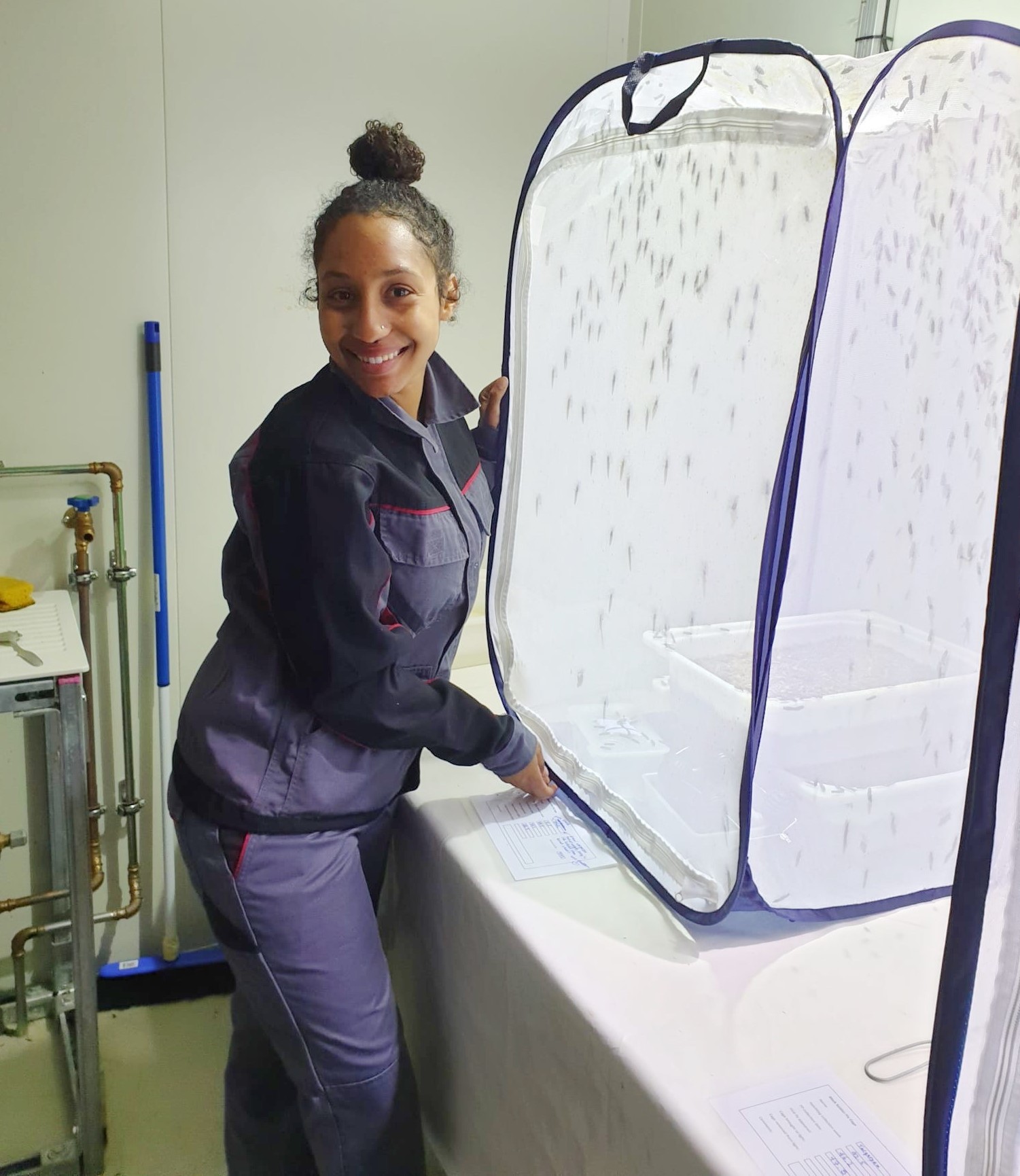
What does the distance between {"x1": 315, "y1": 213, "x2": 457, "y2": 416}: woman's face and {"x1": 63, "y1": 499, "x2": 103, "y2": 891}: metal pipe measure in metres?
0.75

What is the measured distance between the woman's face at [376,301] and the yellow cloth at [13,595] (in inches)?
30.5

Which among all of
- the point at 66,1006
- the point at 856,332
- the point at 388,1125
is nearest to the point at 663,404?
the point at 856,332

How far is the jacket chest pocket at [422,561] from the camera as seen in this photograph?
1.00 m

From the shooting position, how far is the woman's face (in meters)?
0.97

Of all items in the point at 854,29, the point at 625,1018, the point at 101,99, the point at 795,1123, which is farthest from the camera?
the point at 101,99

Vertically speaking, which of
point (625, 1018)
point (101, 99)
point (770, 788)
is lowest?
point (625, 1018)

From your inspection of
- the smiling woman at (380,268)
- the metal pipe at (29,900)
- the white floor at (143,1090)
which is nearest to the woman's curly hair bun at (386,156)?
the smiling woman at (380,268)

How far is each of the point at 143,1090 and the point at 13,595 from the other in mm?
885

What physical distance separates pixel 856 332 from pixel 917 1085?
62 centimetres

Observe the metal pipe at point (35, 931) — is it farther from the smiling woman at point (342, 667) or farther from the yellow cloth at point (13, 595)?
the smiling woman at point (342, 667)

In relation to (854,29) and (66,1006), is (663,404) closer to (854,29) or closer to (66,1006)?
(854,29)

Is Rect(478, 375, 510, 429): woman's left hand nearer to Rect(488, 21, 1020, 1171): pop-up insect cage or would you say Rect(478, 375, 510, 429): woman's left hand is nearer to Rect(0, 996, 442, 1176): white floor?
Rect(488, 21, 1020, 1171): pop-up insect cage

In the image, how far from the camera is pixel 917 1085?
29.5 inches

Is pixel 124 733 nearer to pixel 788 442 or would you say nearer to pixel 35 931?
pixel 35 931
